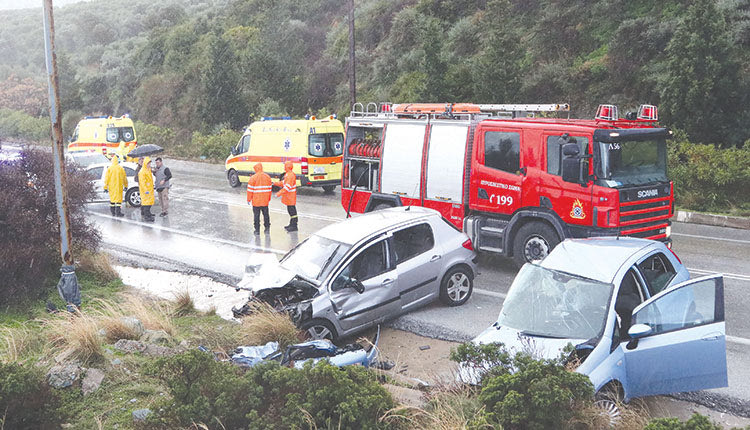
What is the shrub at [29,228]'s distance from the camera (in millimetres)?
9914

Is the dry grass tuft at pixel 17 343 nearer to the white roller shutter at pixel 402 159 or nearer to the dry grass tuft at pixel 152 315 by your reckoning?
the dry grass tuft at pixel 152 315

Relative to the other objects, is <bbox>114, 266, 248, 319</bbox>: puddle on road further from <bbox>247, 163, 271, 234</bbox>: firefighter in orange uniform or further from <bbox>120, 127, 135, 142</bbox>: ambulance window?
<bbox>120, 127, 135, 142</bbox>: ambulance window

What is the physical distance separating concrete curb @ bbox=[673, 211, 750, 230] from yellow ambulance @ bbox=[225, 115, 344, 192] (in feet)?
29.7

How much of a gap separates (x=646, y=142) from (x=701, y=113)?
8.58 metres

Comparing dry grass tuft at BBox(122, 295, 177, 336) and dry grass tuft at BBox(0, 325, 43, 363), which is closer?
dry grass tuft at BBox(0, 325, 43, 363)

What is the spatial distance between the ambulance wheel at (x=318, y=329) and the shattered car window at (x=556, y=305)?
88.7 inches

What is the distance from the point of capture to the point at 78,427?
563 centimetres

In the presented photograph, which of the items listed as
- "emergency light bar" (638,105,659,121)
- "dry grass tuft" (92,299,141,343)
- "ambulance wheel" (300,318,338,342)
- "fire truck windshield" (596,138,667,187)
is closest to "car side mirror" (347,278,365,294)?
"ambulance wheel" (300,318,338,342)

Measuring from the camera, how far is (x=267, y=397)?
203 inches

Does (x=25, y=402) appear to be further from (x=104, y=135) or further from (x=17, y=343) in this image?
(x=104, y=135)

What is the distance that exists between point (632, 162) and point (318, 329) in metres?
5.26

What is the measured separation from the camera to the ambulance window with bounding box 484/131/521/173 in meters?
10.7

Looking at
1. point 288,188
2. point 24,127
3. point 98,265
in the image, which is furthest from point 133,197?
point 24,127

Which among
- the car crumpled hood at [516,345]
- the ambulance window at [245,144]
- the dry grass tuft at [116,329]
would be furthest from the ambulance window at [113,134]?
the car crumpled hood at [516,345]
